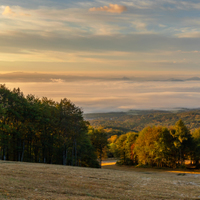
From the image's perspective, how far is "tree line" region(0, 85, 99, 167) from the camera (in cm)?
6219

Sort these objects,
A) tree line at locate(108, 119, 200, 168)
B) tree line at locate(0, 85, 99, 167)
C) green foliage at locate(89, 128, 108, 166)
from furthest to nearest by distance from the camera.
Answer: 1. green foliage at locate(89, 128, 108, 166)
2. tree line at locate(108, 119, 200, 168)
3. tree line at locate(0, 85, 99, 167)

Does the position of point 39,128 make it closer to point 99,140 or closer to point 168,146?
point 99,140

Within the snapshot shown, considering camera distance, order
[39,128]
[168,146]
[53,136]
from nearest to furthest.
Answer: [39,128] → [53,136] → [168,146]

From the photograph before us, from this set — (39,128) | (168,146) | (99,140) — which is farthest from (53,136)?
(168,146)

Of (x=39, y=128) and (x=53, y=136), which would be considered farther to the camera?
(x=53, y=136)

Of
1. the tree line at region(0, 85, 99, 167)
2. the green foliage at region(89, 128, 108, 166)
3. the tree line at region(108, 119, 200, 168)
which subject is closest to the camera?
the tree line at region(0, 85, 99, 167)

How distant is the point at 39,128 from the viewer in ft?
221

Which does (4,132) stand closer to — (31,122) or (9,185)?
(31,122)

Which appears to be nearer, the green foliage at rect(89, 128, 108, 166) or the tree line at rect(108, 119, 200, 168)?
the tree line at rect(108, 119, 200, 168)

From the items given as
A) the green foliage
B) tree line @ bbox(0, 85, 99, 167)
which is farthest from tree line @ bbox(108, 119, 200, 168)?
tree line @ bbox(0, 85, 99, 167)

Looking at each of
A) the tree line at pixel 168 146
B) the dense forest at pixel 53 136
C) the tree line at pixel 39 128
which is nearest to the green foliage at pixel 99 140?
the dense forest at pixel 53 136

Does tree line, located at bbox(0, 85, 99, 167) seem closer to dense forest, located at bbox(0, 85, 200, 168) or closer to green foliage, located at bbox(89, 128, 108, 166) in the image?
dense forest, located at bbox(0, 85, 200, 168)

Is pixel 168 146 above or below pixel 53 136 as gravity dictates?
below

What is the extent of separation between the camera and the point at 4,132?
61.8 metres
